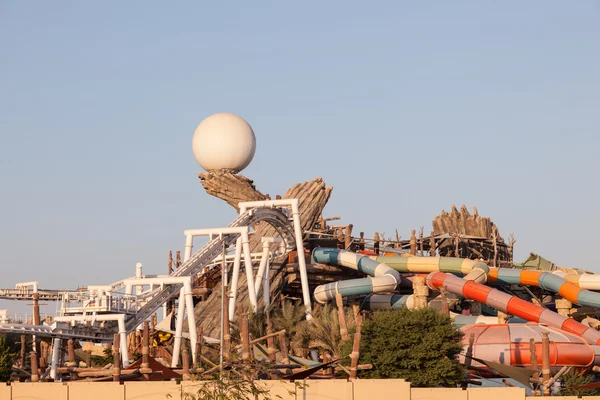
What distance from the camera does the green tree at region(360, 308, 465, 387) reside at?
3800cm

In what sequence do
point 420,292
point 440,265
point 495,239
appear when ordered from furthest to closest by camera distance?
point 495,239 < point 440,265 < point 420,292

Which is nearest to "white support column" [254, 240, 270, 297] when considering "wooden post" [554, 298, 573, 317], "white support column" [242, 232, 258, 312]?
"white support column" [242, 232, 258, 312]

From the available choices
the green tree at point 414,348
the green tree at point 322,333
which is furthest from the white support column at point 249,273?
the green tree at point 414,348

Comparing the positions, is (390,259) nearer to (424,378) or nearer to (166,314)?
(166,314)

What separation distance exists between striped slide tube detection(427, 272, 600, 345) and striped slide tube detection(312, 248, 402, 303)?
2.07 m

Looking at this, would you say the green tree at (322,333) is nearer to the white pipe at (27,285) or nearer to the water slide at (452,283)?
the water slide at (452,283)

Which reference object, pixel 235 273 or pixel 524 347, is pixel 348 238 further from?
pixel 524 347

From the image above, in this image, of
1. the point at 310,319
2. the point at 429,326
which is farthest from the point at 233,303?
the point at 429,326

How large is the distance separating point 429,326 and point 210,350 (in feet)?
35.7

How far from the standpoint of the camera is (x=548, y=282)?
53156 millimetres

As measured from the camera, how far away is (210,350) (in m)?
45.8

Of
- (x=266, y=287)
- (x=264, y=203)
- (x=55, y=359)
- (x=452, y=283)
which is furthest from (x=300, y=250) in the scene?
(x=55, y=359)

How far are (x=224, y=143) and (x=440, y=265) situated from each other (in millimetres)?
15551

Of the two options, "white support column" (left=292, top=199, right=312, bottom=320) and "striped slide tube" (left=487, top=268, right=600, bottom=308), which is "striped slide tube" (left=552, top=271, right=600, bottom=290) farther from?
"white support column" (left=292, top=199, right=312, bottom=320)
